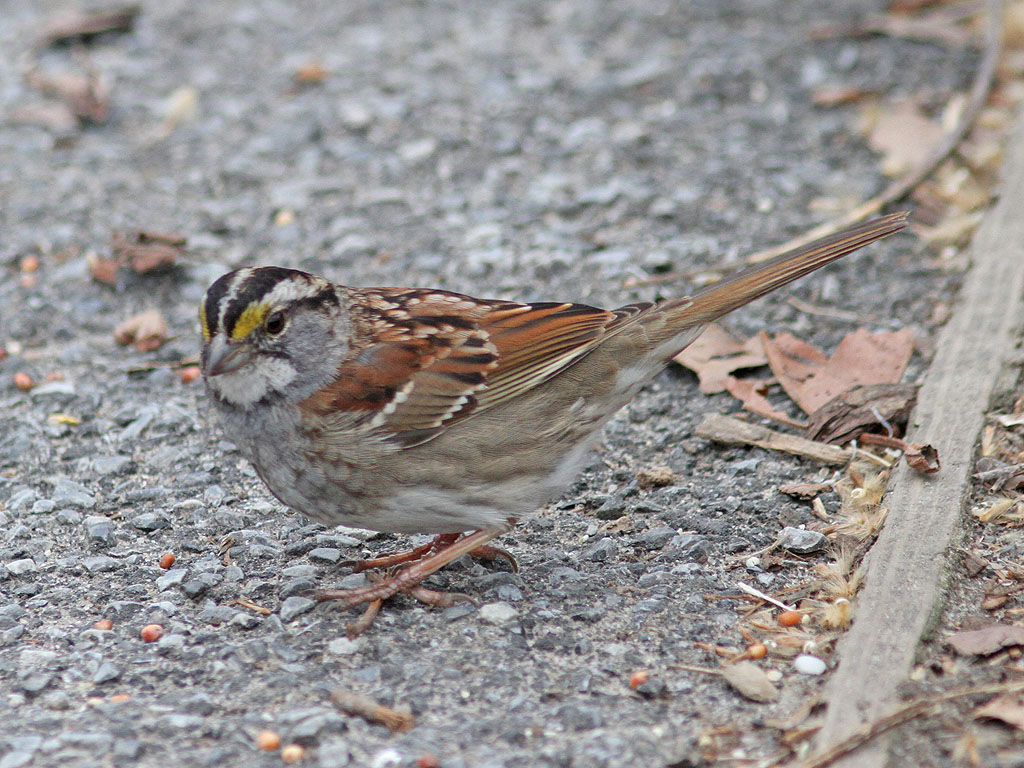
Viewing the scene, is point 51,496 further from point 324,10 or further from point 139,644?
point 324,10

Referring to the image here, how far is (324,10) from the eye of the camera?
866 centimetres

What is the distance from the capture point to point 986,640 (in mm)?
3342

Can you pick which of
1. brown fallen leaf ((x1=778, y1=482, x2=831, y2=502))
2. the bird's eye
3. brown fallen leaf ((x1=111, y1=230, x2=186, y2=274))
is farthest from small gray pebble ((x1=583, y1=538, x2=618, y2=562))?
brown fallen leaf ((x1=111, y1=230, x2=186, y2=274))

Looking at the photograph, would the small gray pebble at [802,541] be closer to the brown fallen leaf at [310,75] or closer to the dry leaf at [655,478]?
the dry leaf at [655,478]

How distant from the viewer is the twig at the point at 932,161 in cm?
588

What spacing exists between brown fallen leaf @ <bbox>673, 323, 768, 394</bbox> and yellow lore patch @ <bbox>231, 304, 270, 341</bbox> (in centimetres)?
194

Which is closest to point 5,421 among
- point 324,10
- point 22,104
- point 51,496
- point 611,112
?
point 51,496

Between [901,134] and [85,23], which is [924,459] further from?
[85,23]

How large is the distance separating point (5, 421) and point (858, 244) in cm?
349

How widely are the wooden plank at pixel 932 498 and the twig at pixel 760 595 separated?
0.89ft

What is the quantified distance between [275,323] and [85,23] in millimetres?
5516

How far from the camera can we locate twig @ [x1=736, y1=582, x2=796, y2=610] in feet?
12.3

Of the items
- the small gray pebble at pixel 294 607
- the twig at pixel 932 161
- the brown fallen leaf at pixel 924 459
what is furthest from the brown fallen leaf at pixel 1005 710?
the twig at pixel 932 161

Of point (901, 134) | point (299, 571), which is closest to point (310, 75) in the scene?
point (901, 134)
